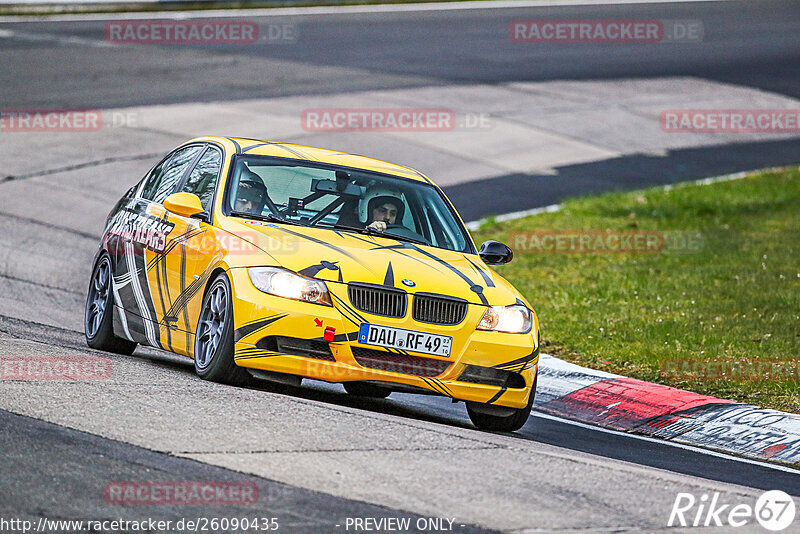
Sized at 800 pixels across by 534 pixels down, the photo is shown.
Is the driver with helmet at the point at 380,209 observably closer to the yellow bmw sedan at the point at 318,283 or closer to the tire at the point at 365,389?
the yellow bmw sedan at the point at 318,283

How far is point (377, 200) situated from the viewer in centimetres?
947

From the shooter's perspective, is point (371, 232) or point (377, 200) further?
point (377, 200)

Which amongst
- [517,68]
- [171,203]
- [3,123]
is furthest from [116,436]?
[517,68]

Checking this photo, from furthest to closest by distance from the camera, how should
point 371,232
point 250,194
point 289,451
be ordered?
1. point 250,194
2. point 371,232
3. point 289,451

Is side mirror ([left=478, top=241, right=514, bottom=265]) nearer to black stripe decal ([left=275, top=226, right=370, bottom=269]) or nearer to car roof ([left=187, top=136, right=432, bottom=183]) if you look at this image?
car roof ([left=187, top=136, right=432, bottom=183])

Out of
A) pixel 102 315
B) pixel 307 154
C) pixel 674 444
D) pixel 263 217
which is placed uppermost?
pixel 307 154

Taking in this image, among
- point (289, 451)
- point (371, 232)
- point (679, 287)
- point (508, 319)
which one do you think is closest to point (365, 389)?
point (508, 319)

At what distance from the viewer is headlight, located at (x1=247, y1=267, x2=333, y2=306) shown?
8.16m

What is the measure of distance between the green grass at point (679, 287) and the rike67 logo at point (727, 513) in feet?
11.5

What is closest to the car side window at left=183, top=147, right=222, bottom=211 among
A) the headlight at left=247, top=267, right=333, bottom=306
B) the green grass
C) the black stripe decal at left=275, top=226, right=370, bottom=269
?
the black stripe decal at left=275, top=226, right=370, bottom=269

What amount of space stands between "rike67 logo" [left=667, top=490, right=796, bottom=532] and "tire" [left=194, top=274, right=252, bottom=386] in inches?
116

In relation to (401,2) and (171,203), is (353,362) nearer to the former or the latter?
(171,203)

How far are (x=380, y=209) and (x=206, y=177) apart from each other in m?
1.27

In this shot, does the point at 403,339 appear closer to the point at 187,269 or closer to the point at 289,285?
the point at 289,285
